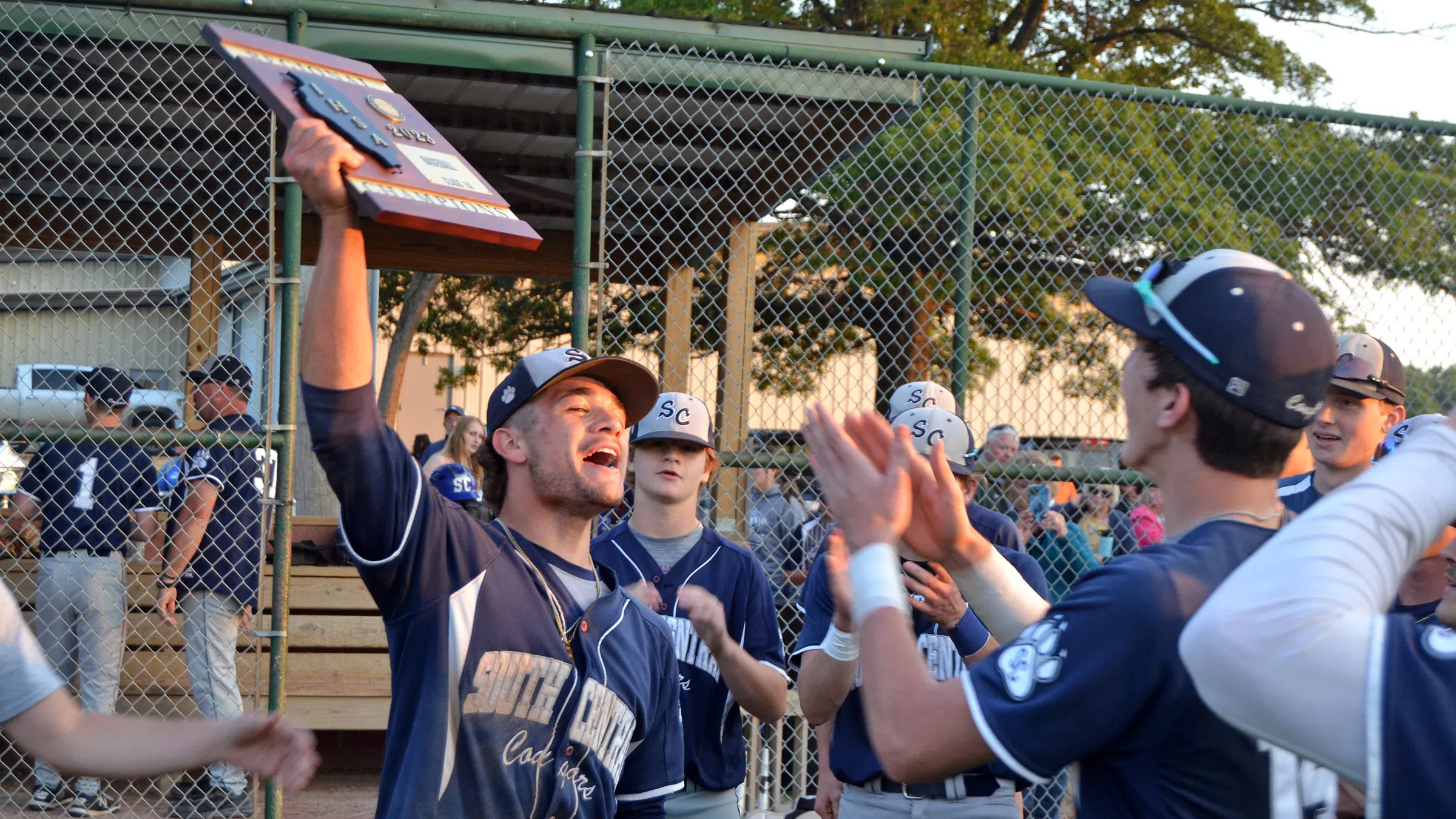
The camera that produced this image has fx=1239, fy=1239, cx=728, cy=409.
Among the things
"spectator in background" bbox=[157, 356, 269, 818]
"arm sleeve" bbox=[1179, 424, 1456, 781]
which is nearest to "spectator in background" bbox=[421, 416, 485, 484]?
"spectator in background" bbox=[157, 356, 269, 818]

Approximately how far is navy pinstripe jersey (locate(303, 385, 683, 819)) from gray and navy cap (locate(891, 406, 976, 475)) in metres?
1.42

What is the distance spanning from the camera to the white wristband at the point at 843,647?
3.43 meters

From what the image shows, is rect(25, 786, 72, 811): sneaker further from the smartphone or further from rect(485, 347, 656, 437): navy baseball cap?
the smartphone

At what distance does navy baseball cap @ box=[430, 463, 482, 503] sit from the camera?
25.5 feet

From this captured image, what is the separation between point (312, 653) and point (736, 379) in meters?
3.20

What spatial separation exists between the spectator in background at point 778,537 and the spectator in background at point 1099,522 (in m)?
1.73

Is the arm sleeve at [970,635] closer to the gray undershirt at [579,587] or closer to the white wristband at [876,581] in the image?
the gray undershirt at [579,587]

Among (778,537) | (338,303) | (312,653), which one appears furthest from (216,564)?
(338,303)

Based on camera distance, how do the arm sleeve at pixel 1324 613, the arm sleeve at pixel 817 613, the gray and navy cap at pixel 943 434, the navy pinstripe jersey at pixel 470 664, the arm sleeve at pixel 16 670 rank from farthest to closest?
the gray and navy cap at pixel 943 434 → the arm sleeve at pixel 817 613 → the navy pinstripe jersey at pixel 470 664 → the arm sleeve at pixel 16 670 → the arm sleeve at pixel 1324 613

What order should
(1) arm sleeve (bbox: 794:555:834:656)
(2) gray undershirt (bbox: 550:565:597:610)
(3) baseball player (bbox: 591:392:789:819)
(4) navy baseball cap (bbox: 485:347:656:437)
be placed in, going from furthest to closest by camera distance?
(3) baseball player (bbox: 591:392:789:819), (1) arm sleeve (bbox: 794:555:834:656), (4) navy baseball cap (bbox: 485:347:656:437), (2) gray undershirt (bbox: 550:565:597:610)

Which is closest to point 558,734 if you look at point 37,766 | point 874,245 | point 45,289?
point 37,766

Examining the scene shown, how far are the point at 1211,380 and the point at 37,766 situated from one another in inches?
289

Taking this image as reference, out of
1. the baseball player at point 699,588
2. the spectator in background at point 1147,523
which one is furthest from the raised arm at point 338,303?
the spectator in background at point 1147,523

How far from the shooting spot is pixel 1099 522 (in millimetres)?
11492
